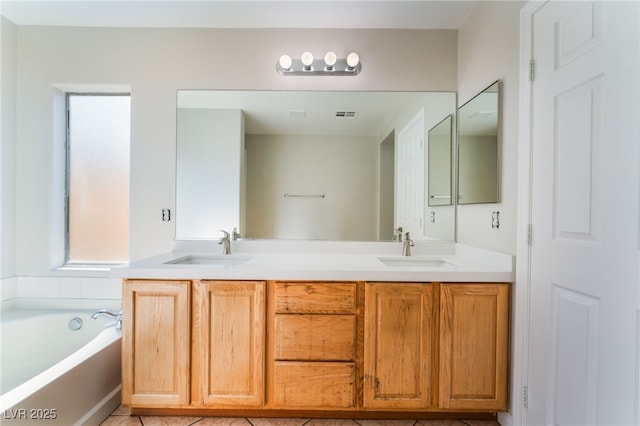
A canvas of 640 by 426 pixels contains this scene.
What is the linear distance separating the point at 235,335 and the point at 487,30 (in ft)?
6.91

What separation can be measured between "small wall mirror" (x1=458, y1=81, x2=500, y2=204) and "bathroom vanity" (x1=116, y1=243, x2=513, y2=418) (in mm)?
477

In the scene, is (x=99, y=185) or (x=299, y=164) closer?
(x=299, y=164)

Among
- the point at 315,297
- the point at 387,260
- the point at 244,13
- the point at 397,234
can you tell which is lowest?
the point at 315,297

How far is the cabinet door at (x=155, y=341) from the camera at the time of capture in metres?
1.52

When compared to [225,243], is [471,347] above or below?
below

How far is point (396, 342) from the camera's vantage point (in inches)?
59.1

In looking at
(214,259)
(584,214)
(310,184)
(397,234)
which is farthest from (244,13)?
(584,214)

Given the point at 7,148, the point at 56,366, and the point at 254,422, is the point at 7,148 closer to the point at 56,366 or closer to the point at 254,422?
the point at 56,366

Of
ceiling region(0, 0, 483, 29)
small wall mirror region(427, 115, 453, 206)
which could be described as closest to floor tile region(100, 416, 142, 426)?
small wall mirror region(427, 115, 453, 206)

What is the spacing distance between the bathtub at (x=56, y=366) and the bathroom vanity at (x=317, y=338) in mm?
207


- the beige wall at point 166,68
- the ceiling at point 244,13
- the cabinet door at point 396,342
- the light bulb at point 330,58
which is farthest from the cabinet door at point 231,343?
the ceiling at point 244,13

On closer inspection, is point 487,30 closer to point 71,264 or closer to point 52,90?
point 52,90

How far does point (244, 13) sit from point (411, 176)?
1.50 metres

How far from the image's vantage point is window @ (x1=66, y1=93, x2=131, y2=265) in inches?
89.6
